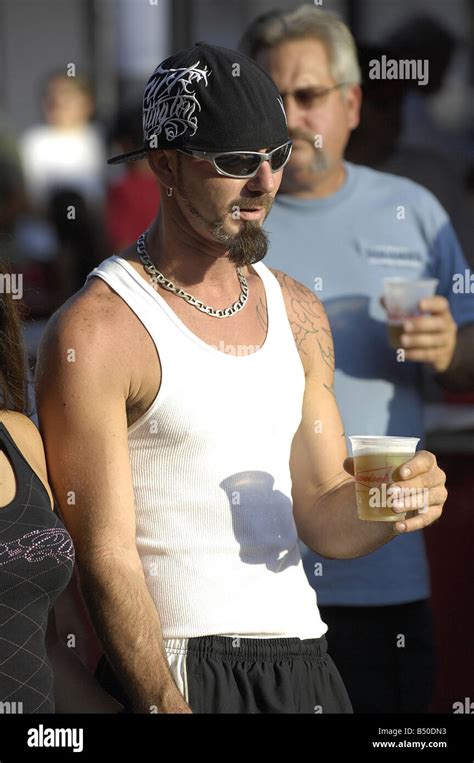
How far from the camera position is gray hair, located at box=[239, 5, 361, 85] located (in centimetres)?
383

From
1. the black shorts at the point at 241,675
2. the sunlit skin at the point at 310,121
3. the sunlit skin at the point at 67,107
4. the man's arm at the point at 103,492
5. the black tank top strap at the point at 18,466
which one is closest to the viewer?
the black tank top strap at the point at 18,466

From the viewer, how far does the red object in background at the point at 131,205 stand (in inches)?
A: 271

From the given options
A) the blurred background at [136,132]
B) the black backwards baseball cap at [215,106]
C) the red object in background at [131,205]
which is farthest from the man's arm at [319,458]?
the red object in background at [131,205]

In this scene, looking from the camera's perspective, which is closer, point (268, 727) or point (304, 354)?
point (268, 727)

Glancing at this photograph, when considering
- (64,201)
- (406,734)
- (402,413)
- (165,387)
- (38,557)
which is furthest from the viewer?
(64,201)

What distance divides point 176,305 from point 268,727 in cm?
93

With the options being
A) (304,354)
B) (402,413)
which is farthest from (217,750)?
(402,413)

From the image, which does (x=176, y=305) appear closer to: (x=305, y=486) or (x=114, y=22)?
(x=305, y=486)

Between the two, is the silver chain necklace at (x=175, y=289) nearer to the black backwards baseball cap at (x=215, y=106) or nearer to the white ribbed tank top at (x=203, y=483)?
the white ribbed tank top at (x=203, y=483)

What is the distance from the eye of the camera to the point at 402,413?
3.70 meters

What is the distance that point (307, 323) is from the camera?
9.69 feet

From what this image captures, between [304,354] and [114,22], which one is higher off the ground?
[114,22]

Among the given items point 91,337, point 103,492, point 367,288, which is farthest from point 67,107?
point 103,492

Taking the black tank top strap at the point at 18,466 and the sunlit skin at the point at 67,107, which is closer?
the black tank top strap at the point at 18,466
